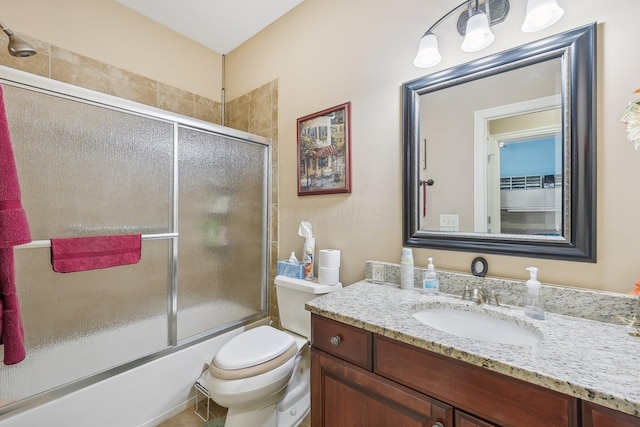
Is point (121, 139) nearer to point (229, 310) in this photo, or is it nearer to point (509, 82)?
point (229, 310)

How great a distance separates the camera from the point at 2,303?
0.93 metres

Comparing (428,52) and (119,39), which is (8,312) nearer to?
(119,39)

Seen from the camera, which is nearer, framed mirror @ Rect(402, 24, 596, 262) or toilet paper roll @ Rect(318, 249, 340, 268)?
framed mirror @ Rect(402, 24, 596, 262)

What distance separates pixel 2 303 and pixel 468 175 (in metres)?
1.82

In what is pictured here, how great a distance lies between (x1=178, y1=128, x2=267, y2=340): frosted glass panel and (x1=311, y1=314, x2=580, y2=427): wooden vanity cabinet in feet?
3.17

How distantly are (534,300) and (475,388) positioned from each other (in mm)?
444

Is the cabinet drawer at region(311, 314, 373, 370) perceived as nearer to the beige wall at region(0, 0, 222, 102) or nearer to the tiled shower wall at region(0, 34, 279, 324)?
the tiled shower wall at region(0, 34, 279, 324)

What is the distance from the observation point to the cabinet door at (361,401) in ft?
2.52

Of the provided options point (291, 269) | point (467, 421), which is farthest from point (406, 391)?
point (291, 269)

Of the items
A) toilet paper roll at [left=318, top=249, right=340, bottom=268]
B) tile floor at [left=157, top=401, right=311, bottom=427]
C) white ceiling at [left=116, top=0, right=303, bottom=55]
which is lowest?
A: tile floor at [left=157, top=401, right=311, bottom=427]

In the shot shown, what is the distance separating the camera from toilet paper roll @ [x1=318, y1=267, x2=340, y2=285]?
150 centimetres

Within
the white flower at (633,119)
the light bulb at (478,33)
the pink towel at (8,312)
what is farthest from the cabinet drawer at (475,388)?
the pink towel at (8,312)

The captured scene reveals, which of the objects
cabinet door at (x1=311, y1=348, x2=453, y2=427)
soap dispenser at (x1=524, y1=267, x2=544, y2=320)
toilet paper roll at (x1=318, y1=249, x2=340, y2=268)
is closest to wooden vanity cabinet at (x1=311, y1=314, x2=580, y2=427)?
cabinet door at (x1=311, y1=348, x2=453, y2=427)

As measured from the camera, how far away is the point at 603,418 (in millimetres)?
553
